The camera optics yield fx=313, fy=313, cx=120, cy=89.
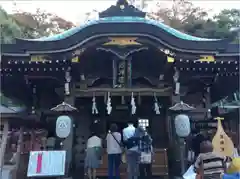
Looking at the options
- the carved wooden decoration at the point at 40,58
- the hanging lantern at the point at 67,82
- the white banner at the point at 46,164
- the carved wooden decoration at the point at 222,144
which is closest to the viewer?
the white banner at the point at 46,164

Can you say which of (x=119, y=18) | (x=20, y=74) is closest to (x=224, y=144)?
(x=119, y=18)

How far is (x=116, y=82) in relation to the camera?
9.51 metres

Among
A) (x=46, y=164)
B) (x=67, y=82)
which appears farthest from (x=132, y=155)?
(x=67, y=82)

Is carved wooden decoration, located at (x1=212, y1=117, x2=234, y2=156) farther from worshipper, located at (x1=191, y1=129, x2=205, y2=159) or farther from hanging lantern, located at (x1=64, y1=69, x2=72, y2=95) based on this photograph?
hanging lantern, located at (x1=64, y1=69, x2=72, y2=95)

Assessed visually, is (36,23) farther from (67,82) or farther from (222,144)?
(222,144)

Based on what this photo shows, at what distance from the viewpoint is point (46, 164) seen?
7512mm

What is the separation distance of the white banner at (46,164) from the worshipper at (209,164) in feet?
12.6

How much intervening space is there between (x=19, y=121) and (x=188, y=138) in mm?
5063

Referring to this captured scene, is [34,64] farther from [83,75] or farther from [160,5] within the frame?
[160,5]

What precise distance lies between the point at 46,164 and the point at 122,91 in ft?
10.4

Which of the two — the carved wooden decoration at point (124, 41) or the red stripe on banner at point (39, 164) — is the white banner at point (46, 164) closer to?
the red stripe on banner at point (39, 164)

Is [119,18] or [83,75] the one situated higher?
[119,18]

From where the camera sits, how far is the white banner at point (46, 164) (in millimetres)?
7414

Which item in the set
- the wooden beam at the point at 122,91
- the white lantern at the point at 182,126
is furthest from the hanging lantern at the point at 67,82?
the white lantern at the point at 182,126
